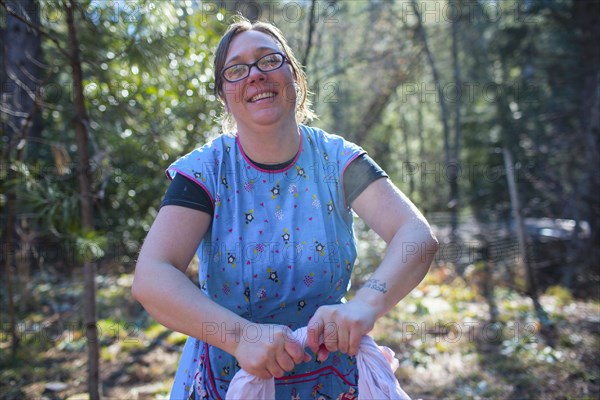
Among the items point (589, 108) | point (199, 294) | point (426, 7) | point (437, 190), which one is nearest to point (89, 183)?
point (199, 294)

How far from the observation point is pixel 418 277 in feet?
4.32

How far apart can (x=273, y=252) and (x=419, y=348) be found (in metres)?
2.88

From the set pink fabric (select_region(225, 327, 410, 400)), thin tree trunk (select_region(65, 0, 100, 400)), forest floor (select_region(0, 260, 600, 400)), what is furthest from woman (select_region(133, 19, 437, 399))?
forest floor (select_region(0, 260, 600, 400))

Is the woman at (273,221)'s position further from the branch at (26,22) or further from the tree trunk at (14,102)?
the tree trunk at (14,102)

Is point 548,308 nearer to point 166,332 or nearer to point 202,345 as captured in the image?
point 166,332

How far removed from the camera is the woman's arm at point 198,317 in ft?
3.73

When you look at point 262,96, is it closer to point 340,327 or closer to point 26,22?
point 340,327

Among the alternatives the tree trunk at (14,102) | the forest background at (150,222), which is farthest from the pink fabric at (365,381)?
the tree trunk at (14,102)

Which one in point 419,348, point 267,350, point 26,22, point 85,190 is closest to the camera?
point 267,350

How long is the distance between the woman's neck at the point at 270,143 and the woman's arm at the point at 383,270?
0.27 meters

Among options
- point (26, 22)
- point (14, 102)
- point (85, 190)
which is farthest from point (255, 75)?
point (14, 102)

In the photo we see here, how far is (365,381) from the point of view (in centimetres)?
123

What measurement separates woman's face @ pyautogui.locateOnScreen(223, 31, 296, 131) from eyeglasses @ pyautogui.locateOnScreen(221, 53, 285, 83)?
1 centimetres

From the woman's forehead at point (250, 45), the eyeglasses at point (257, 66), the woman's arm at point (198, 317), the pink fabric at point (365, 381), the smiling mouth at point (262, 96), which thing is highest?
the woman's forehead at point (250, 45)
